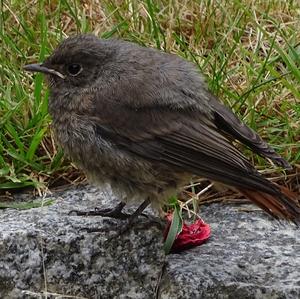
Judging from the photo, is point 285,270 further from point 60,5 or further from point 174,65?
point 60,5

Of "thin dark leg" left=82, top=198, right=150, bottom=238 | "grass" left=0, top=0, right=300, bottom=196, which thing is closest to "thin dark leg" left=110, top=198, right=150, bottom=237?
"thin dark leg" left=82, top=198, right=150, bottom=238

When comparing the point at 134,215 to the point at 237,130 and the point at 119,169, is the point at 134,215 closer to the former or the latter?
the point at 119,169

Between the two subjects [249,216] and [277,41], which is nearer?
[249,216]

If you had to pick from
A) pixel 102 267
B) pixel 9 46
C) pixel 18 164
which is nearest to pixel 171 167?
pixel 102 267

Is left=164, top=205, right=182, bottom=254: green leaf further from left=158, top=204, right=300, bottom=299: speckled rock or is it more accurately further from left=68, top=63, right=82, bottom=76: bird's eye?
left=68, top=63, right=82, bottom=76: bird's eye

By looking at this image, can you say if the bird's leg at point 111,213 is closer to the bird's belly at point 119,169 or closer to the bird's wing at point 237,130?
the bird's belly at point 119,169

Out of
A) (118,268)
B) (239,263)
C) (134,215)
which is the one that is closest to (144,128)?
(134,215)

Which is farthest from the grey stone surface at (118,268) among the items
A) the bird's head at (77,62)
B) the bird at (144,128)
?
the bird's head at (77,62)
